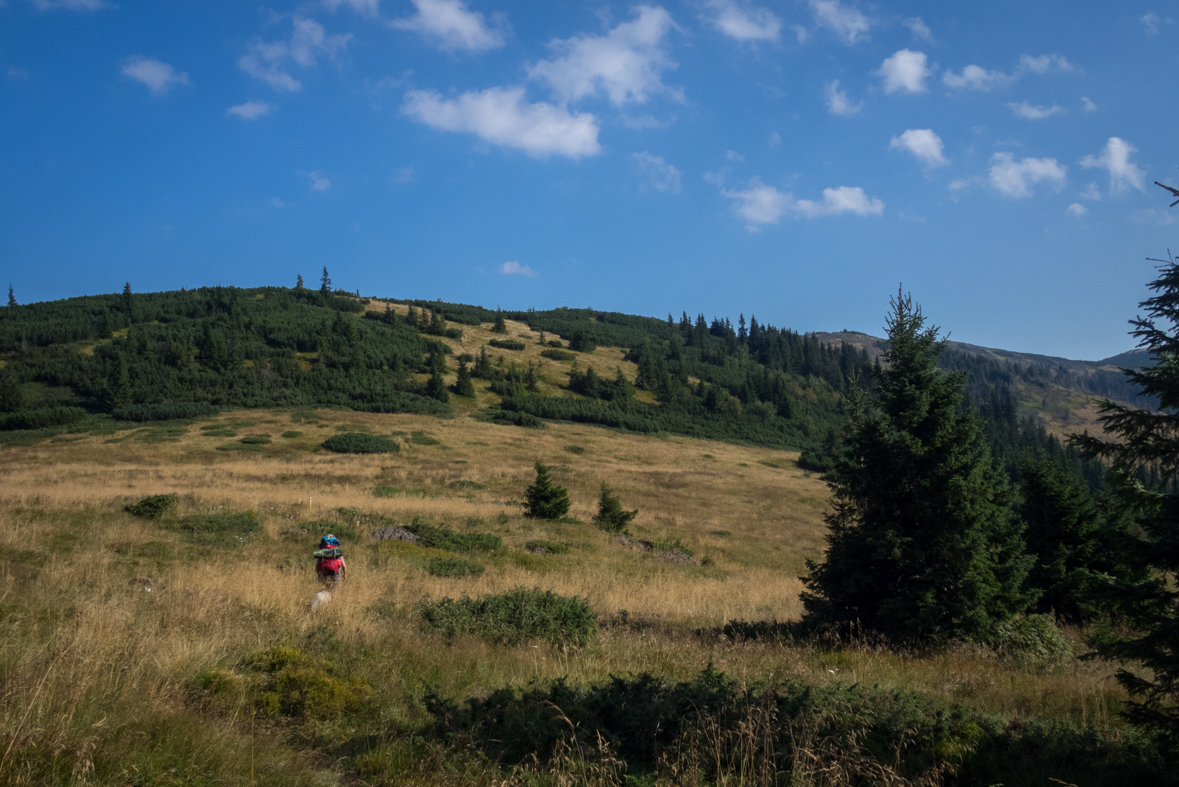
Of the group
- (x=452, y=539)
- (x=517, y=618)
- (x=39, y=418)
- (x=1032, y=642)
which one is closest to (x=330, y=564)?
(x=517, y=618)

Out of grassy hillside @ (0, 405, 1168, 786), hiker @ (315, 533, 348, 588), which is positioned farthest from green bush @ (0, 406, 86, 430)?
hiker @ (315, 533, 348, 588)

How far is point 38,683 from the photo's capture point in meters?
3.63

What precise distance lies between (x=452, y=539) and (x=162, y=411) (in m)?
60.4

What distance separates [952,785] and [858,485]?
5976 millimetres

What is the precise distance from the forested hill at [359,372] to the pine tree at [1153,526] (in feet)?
140

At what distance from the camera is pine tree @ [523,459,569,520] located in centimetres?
2595

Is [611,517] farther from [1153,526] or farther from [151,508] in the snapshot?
[1153,526]

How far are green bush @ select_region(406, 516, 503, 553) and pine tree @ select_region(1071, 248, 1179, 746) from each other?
609 inches

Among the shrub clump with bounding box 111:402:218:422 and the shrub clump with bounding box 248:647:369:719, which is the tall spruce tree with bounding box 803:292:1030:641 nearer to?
the shrub clump with bounding box 248:647:369:719

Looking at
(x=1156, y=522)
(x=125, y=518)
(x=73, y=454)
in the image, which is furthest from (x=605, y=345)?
(x=1156, y=522)

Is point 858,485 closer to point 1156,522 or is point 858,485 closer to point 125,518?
point 1156,522

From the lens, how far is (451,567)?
1455cm

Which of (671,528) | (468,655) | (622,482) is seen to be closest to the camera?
(468,655)

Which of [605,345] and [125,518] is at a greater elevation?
[605,345]
